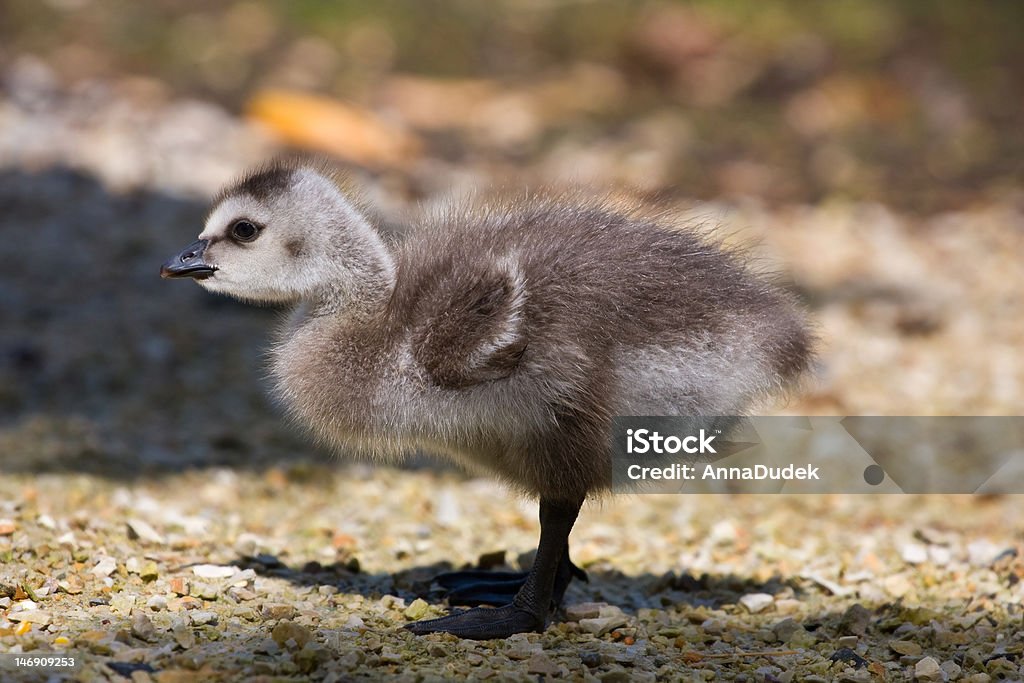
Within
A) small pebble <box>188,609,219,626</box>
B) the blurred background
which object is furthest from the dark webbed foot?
the blurred background

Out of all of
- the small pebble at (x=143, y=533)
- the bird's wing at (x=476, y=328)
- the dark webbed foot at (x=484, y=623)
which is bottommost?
the dark webbed foot at (x=484, y=623)

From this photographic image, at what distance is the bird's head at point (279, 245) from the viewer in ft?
11.9

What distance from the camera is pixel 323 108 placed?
866 cm

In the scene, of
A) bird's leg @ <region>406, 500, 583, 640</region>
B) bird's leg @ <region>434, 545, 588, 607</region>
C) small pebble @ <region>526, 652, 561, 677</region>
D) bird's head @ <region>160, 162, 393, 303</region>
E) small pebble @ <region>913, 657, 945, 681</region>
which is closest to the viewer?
small pebble @ <region>526, 652, 561, 677</region>

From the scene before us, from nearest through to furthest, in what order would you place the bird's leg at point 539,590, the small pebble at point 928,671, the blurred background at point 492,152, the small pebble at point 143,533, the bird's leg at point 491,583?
the small pebble at point 928,671, the bird's leg at point 539,590, the bird's leg at point 491,583, the small pebble at point 143,533, the blurred background at point 492,152

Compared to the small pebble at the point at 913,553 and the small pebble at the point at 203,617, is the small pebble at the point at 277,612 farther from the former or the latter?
the small pebble at the point at 913,553

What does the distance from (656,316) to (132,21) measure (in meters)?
8.43

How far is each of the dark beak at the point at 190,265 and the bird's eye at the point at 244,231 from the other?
0.29 ft

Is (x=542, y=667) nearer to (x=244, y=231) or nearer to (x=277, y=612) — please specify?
(x=277, y=612)

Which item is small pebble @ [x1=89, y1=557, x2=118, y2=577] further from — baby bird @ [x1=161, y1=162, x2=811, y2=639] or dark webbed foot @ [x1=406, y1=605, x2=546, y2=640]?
dark webbed foot @ [x1=406, y1=605, x2=546, y2=640]

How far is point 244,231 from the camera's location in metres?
3.67

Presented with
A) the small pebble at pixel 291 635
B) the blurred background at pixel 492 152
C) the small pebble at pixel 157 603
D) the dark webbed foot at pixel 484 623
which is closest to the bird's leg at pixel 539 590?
the dark webbed foot at pixel 484 623

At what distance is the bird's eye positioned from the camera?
366 cm

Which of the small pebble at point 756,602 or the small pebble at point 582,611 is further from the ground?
the small pebble at point 756,602
